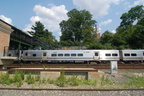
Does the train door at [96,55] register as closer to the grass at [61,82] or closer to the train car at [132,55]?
the train car at [132,55]

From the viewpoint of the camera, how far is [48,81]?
741cm

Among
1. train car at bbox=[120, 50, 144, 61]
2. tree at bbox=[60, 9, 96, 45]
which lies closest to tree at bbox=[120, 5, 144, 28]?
tree at bbox=[60, 9, 96, 45]

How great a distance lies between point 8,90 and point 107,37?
1667 inches

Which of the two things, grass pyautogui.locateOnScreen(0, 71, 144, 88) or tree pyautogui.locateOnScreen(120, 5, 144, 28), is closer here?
grass pyautogui.locateOnScreen(0, 71, 144, 88)

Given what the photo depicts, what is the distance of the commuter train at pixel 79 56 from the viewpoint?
70.8 ft

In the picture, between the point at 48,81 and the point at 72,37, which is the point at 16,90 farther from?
the point at 72,37

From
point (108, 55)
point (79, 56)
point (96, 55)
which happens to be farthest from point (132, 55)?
point (79, 56)

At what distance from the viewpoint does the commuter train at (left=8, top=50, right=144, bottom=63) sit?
70.8 ft

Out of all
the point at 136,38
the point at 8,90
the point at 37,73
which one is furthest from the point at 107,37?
the point at 8,90

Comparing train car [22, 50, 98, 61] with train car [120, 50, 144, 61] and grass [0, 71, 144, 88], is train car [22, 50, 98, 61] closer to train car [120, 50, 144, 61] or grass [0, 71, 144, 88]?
train car [120, 50, 144, 61]

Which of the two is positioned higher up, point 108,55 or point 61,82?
point 108,55

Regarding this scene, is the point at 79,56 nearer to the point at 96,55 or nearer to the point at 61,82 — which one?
the point at 96,55

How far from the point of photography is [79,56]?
2162 cm

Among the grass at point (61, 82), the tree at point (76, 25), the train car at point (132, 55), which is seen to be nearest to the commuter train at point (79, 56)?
the train car at point (132, 55)
